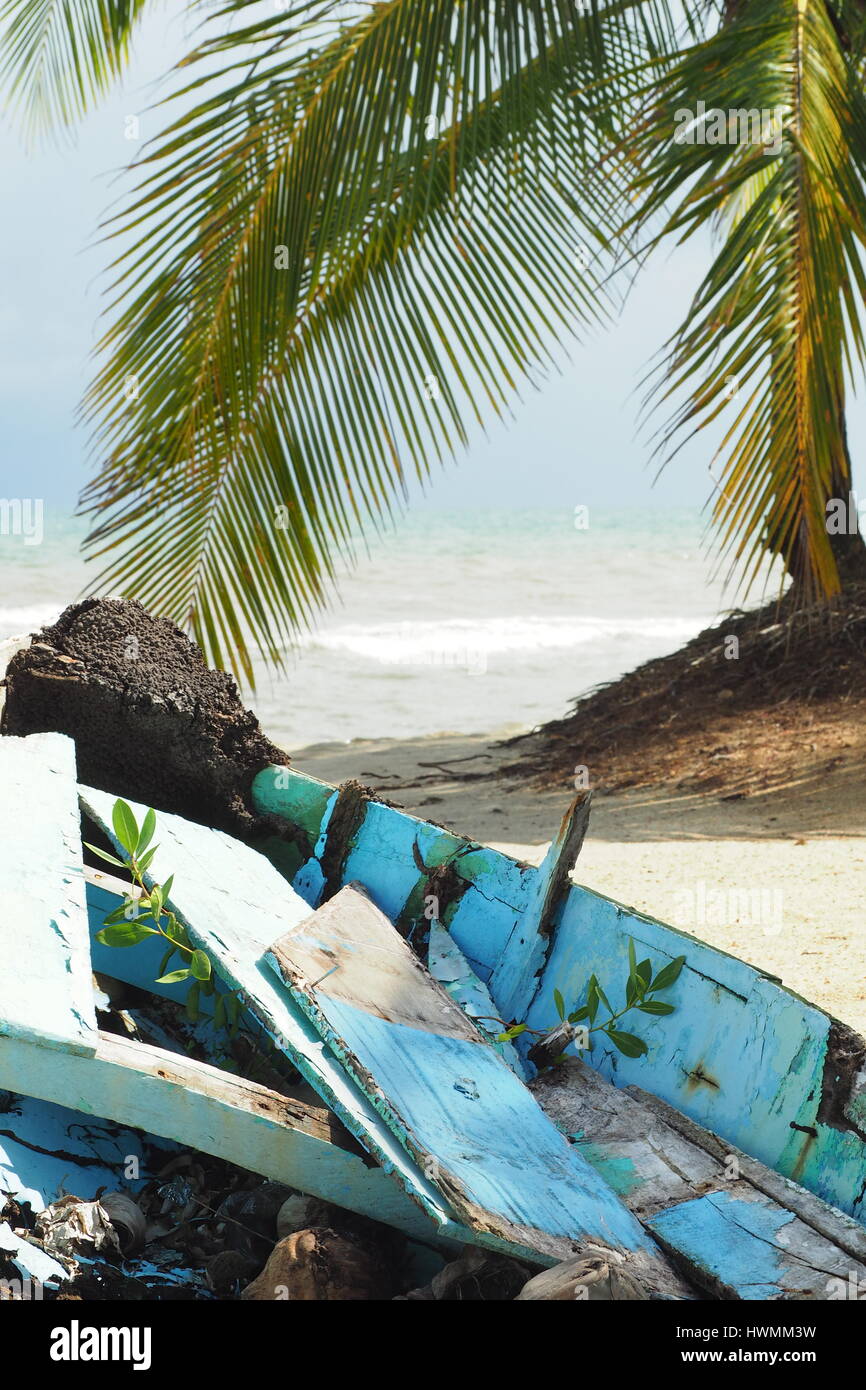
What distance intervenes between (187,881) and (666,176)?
3.37 metres

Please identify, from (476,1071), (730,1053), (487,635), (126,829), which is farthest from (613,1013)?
(487,635)

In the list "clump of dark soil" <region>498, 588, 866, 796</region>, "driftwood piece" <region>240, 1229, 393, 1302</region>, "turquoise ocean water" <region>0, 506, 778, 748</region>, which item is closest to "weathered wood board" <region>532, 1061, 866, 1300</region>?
"driftwood piece" <region>240, 1229, 393, 1302</region>

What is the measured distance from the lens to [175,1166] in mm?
2080

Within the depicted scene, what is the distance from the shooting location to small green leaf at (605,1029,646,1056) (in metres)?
2.27

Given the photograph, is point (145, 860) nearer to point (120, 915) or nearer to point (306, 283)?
point (120, 915)

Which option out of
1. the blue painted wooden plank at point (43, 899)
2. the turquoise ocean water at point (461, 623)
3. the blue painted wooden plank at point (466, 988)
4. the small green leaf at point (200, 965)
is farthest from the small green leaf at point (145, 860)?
the turquoise ocean water at point (461, 623)

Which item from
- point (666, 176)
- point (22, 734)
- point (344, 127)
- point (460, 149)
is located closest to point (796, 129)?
point (666, 176)

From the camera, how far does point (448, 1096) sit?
2.01 m

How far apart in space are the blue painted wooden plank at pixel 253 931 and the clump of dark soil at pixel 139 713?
0.29 meters

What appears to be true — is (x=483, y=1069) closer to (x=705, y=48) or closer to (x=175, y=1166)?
(x=175, y=1166)

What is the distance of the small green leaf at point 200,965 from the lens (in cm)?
216

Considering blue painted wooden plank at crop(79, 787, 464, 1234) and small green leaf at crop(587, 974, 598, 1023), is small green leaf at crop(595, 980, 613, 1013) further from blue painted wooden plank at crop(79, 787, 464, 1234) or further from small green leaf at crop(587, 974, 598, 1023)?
blue painted wooden plank at crop(79, 787, 464, 1234)

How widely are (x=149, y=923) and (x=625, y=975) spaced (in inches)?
38.0

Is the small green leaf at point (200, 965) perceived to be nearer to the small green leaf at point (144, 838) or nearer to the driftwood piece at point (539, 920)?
the small green leaf at point (144, 838)
